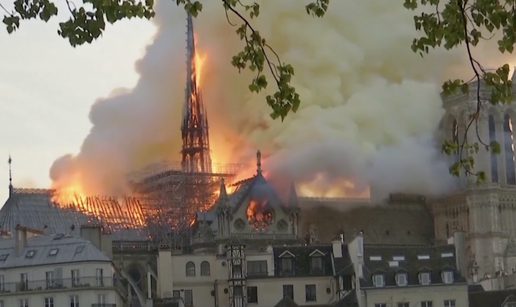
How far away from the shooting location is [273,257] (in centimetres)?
9144

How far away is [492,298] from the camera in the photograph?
83875 mm

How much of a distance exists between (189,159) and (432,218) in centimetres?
3006

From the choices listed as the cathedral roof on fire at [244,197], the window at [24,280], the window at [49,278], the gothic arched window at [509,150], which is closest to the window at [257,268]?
the window at [49,278]

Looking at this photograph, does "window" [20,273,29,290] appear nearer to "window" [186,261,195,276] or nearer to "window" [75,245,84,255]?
"window" [75,245,84,255]

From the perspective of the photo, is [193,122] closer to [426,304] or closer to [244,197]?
[244,197]

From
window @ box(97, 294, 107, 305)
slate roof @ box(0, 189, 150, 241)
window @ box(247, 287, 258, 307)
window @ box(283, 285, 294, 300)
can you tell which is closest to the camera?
window @ box(97, 294, 107, 305)

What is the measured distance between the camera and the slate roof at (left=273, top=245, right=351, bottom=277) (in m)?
90.0

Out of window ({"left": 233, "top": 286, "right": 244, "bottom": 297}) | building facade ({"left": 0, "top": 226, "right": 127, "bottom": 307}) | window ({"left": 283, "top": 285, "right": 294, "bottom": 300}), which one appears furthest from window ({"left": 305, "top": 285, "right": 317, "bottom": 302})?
building facade ({"left": 0, "top": 226, "right": 127, "bottom": 307})

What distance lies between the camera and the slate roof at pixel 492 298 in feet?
272

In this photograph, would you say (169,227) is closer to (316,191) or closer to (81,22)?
(316,191)

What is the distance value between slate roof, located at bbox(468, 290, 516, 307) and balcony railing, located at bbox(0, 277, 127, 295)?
19540 mm

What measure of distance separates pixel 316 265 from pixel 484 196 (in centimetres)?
5876

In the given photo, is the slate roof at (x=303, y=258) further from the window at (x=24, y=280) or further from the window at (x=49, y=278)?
the window at (x=24, y=280)

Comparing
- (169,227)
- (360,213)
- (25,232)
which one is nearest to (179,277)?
(25,232)
